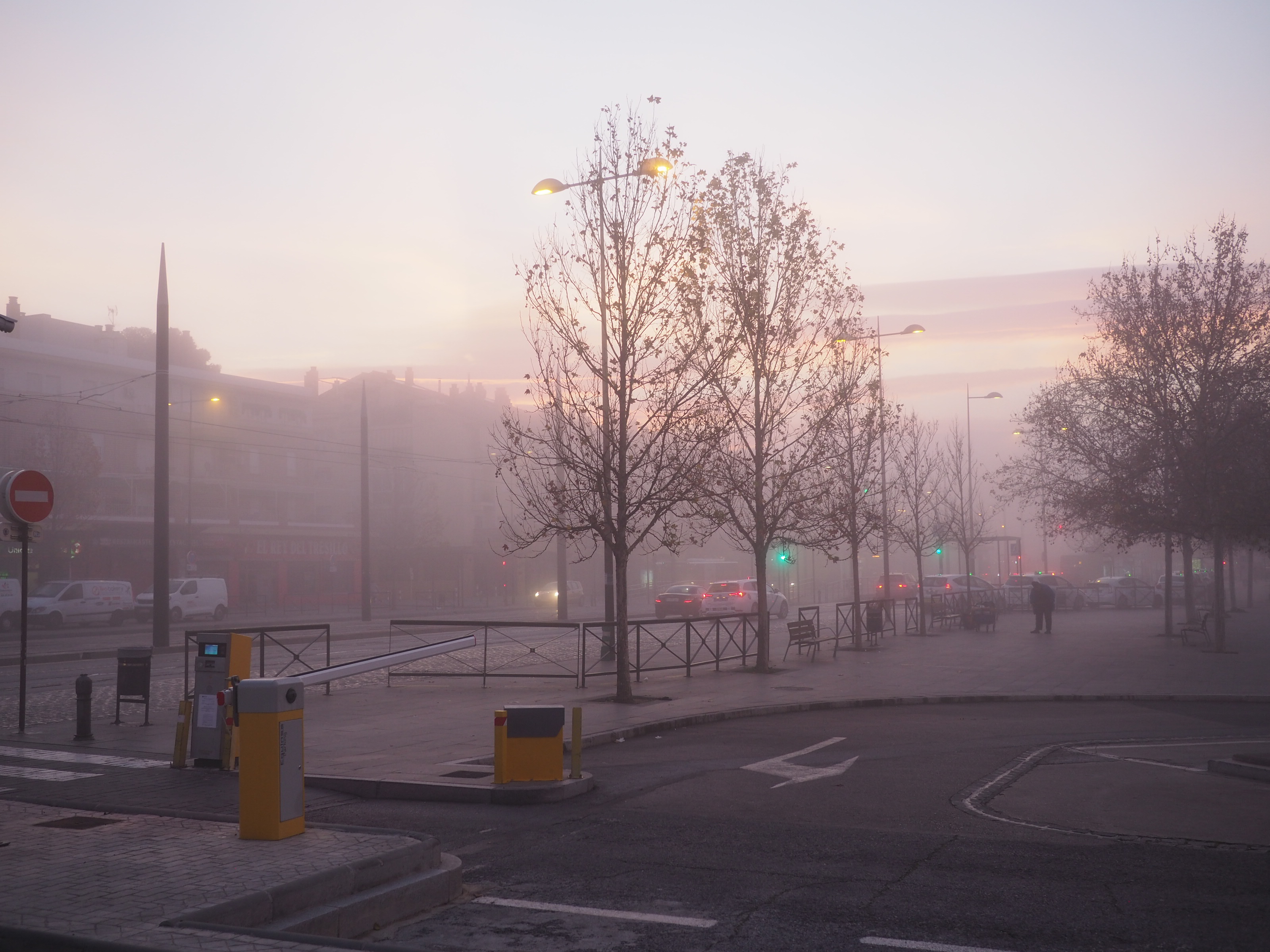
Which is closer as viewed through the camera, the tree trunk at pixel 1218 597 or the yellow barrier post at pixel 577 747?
the yellow barrier post at pixel 577 747

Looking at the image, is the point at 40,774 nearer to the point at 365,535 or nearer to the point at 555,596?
the point at 365,535

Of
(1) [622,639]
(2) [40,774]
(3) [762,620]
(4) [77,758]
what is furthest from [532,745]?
(3) [762,620]

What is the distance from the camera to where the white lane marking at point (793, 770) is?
1033 cm

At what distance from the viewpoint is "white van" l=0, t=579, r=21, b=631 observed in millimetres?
37094

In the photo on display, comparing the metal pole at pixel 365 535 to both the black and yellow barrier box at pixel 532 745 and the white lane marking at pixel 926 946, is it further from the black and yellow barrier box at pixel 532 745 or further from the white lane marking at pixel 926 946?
the white lane marking at pixel 926 946

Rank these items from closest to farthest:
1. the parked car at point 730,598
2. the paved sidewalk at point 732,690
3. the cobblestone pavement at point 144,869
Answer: the cobblestone pavement at point 144,869 < the paved sidewalk at point 732,690 < the parked car at point 730,598

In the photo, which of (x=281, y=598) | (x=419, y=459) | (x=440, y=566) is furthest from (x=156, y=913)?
(x=419, y=459)

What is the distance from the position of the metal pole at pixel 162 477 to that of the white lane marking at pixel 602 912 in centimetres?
2233

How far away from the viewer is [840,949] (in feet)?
17.5

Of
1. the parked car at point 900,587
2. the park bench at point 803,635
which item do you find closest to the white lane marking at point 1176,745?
the park bench at point 803,635

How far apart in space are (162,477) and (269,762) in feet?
73.3

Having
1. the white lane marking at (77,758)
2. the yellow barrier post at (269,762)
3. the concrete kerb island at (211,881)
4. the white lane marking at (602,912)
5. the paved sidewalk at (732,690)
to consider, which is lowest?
the paved sidewalk at (732,690)

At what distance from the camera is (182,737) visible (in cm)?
1068

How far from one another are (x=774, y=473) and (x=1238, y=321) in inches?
560
